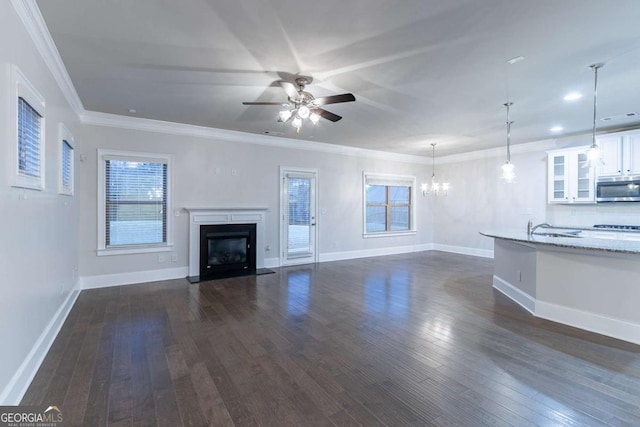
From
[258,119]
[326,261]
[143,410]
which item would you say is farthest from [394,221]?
[143,410]

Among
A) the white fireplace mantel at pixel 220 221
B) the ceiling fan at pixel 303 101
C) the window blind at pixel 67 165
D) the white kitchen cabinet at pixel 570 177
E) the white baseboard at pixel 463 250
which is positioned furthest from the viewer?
the white baseboard at pixel 463 250

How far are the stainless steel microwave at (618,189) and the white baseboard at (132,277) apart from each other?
790 cm

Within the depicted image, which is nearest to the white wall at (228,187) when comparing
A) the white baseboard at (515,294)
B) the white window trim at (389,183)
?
the white window trim at (389,183)

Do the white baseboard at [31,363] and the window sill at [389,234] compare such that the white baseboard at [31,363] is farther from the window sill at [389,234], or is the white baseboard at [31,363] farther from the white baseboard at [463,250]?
the white baseboard at [463,250]

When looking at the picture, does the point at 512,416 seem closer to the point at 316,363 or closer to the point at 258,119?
the point at 316,363

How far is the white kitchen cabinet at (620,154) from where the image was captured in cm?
534

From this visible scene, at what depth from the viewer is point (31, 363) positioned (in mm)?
2381

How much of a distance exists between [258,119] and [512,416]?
4977 mm

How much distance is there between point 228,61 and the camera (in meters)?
3.19

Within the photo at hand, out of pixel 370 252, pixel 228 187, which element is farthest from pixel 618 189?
pixel 228 187

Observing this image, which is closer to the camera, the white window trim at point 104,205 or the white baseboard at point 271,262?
the white window trim at point 104,205

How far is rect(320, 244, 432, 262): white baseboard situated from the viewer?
24.5ft

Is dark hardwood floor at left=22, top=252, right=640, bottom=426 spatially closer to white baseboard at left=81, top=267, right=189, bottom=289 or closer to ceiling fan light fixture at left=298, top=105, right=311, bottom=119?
white baseboard at left=81, top=267, right=189, bottom=289

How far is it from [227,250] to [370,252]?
3.83 meters
